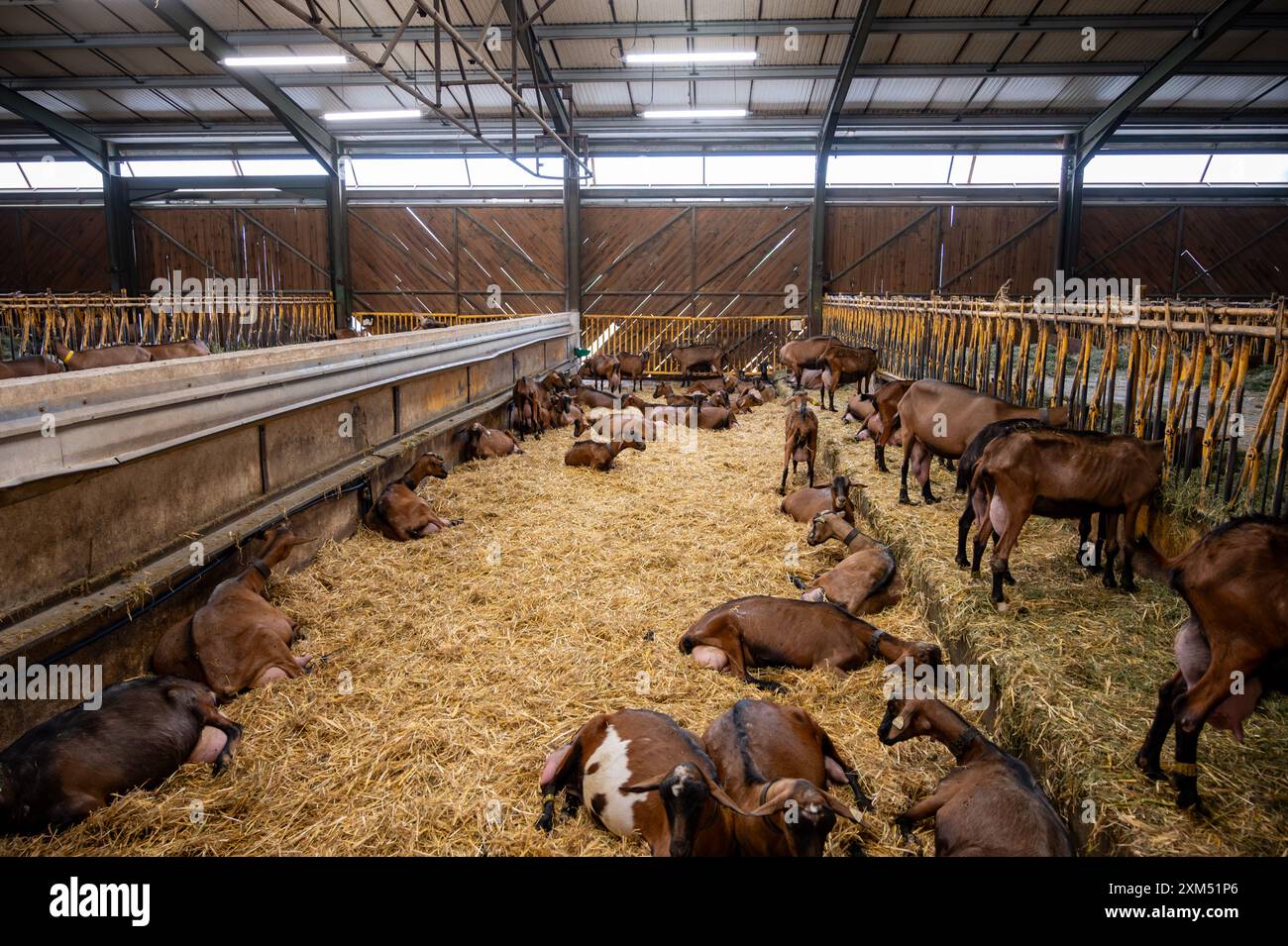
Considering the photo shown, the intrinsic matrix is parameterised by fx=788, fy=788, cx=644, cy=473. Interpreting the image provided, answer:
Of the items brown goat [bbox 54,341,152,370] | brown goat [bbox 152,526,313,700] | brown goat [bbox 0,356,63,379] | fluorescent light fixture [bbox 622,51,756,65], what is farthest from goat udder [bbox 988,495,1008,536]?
fluorescent light fixture [bbox 622,51,756,65]

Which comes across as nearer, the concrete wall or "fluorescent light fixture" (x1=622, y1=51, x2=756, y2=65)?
the concrete wall

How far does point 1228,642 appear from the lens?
278 cm

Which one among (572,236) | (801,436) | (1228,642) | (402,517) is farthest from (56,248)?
(1228,642)

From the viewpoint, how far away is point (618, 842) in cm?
300

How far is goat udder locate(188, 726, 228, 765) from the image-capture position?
347 cm

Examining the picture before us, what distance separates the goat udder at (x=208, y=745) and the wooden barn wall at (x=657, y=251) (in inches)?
748

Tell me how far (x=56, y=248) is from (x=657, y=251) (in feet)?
57.3

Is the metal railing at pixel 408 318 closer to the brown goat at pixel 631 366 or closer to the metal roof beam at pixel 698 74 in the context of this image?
the brown goat at pixel 631 366

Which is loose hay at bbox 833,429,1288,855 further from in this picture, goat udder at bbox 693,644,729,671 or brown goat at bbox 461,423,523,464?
brown goat at bbox 461,423,523,464

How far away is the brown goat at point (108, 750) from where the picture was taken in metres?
2.94

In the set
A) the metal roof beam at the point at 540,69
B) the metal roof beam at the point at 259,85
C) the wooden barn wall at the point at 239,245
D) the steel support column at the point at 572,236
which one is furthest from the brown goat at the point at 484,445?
the wooden barn wall at the point at 239,245

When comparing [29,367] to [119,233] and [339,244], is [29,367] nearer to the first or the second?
[339,244]

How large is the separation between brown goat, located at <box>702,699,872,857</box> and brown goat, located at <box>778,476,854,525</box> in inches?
135
